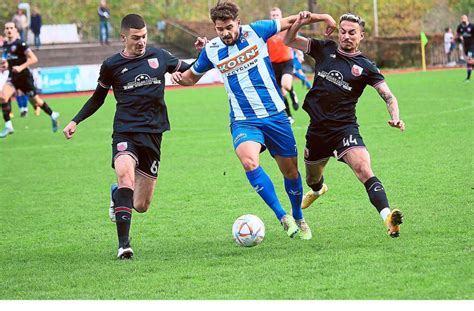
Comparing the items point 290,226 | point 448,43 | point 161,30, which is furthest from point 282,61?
point 161,30

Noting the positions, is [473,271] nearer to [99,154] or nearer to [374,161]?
[374,161]

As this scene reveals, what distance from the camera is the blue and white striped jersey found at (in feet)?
28.8

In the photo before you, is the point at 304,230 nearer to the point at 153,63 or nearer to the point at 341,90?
the point at 341,90

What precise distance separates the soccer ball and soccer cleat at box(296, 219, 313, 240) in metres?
0.59

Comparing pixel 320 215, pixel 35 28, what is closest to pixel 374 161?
pixel 320 215

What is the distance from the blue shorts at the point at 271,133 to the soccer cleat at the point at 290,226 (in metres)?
0.60

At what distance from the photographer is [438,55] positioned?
163 ft

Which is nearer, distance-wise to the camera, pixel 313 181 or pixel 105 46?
pixel 313 181

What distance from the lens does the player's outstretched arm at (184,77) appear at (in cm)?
894

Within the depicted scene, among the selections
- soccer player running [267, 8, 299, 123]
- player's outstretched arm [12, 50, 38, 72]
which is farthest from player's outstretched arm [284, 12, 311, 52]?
player's outstretched arm [12, 50, 38, 72]

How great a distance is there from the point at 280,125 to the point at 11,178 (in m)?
6.90

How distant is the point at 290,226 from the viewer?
8539 millimetres

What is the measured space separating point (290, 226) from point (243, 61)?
150 centimetres

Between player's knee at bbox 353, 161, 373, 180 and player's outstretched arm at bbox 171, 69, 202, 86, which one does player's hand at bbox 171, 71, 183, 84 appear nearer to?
player's outstretched arm at bbox 171, 69, 202, 86
